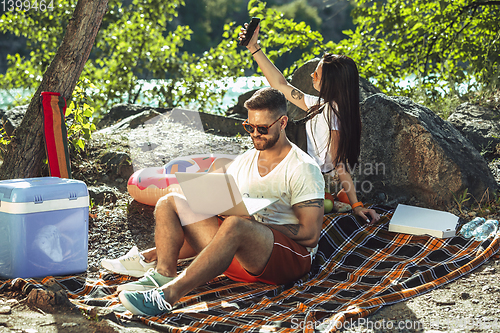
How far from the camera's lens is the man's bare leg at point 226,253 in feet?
7.02

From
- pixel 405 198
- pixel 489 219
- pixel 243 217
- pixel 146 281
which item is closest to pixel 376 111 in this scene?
pixel 405 198

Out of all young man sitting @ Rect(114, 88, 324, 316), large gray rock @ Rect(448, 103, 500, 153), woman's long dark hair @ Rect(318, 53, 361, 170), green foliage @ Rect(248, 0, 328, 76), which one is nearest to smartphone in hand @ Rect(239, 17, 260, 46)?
woman's long dark hair @ Rect(318, 53, 361, 170)

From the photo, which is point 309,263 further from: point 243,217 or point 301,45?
point 301,45

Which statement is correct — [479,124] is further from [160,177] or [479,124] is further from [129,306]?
[129,306]

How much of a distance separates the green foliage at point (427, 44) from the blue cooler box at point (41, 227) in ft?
16.7

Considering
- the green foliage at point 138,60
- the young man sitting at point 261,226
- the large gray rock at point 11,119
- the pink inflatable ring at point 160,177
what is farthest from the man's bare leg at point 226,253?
the green foliage at point 138,60

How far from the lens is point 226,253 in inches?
87.0

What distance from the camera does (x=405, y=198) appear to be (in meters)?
4.02

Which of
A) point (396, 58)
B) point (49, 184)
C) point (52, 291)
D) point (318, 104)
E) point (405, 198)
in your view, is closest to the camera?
point (52, 291)

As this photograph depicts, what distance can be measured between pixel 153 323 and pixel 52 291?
62 centimetres

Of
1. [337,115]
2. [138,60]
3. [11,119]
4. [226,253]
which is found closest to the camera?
[226,253]

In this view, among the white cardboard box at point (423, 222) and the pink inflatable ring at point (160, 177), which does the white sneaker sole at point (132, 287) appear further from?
the white cardboard box at point (423, 222)

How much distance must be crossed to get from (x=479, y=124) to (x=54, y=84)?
4328 mm

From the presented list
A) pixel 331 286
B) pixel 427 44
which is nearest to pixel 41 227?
pixel 331 286
